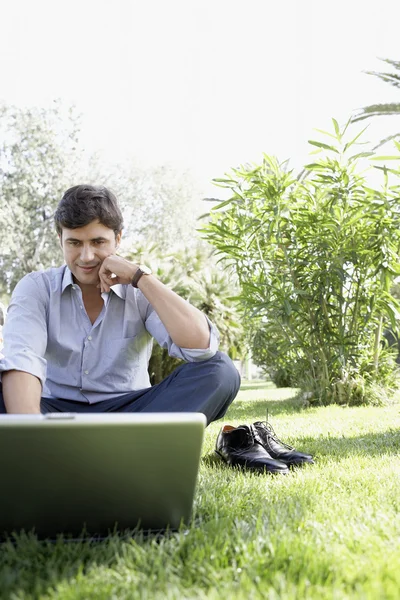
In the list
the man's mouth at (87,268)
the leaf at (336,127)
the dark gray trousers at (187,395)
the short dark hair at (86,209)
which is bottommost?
the dark gray trousers at (187,395)

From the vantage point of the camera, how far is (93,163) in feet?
73.7

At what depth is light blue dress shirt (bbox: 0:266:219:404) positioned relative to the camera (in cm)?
226

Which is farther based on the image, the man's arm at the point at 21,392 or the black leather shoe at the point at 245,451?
the black leather shoe at the point at 245,451

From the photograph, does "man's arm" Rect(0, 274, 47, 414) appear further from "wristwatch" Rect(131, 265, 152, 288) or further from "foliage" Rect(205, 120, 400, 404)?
"foliage" Rect(205, 120, 400, 404)

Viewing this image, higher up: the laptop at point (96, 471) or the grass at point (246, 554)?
the laptop at point (96, 471)

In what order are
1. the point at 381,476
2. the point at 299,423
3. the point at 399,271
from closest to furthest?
the point at 381,476, the point at 299,423, the point at 399,271

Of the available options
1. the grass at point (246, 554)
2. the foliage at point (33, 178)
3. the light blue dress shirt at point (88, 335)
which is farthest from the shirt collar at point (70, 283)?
the foliage at point (33, 178)

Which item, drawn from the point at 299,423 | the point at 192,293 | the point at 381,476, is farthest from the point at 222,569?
the point at 192,293

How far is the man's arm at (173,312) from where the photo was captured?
2.19m

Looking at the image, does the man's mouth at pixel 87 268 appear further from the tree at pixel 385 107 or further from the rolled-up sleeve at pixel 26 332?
the tree at pixel 385 107

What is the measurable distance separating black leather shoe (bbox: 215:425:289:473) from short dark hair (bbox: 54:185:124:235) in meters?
1.05

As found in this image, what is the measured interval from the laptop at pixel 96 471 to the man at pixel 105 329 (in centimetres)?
76

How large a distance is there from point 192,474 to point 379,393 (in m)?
5.13

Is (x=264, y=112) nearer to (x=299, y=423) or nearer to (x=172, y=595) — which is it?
(x=299, y=423)
